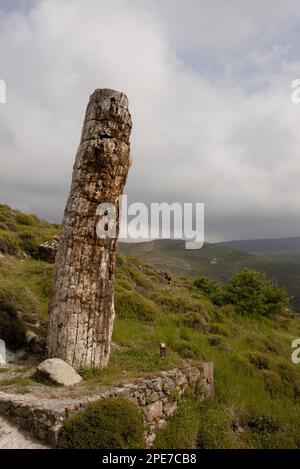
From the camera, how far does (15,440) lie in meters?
7.23

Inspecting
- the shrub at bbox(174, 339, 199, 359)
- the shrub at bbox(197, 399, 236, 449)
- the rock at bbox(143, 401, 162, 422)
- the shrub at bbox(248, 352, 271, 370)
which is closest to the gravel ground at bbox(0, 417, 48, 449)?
the rock at bbox(143, 401, 162, 422)

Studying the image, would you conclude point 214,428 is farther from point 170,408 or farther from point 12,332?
point 12,332

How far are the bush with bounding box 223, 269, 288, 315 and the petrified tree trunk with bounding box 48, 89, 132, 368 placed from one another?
20.5 meters

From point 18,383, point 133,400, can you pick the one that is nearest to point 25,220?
point 18,383

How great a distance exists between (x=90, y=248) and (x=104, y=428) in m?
4.55

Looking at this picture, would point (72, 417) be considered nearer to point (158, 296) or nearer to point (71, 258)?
point (71, 258)

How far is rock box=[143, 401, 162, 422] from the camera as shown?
8703mm

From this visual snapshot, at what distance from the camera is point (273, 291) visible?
3234 cm

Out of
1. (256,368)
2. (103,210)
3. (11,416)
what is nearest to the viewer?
Result: (11,416)

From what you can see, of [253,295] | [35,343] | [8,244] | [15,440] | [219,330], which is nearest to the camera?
[15,440]

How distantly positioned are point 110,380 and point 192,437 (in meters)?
2.26

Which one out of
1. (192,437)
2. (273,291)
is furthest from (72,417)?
(273,291)
